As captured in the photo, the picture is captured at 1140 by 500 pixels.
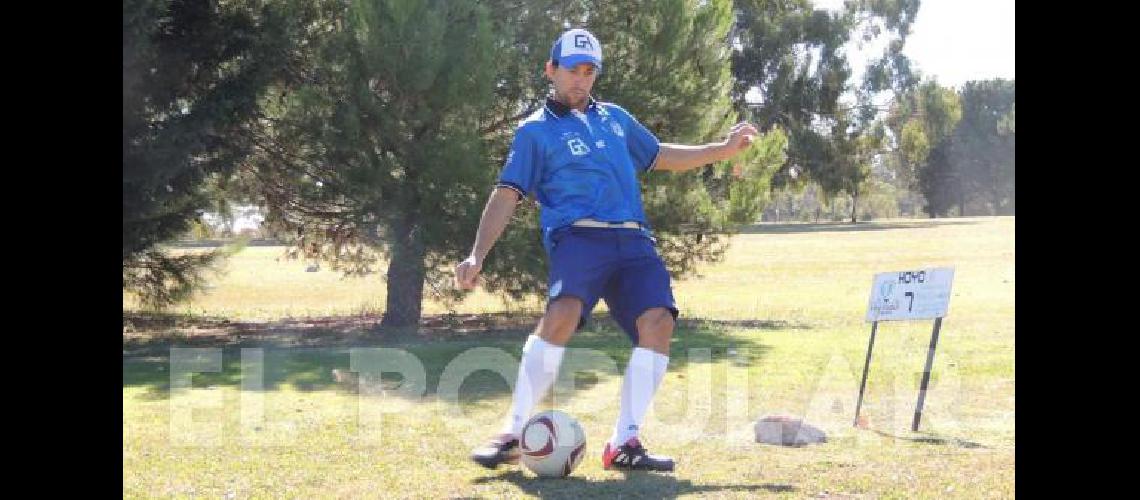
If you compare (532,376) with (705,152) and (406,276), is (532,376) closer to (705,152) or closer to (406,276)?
(705,152)

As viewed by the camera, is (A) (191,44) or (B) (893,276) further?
(A) (191,44)

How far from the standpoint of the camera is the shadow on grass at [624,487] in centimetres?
544

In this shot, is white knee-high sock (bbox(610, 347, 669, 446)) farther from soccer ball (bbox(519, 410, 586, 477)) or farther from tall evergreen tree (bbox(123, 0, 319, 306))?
tall evergreen tree (bbox(123, 0, 319, 306))

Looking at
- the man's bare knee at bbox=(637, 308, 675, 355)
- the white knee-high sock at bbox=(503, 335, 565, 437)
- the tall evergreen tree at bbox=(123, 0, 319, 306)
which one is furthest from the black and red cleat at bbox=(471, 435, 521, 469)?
the tall evergreen tree at bbox=(123, 0, 319, 306)

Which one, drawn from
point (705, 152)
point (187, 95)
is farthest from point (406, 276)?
point (705, 152)

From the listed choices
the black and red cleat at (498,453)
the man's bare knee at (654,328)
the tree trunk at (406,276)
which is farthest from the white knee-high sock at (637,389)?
the tree trunk at (406,276)

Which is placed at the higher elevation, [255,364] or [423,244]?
[423,244]

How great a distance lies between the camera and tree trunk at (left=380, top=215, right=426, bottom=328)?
14.6 meters

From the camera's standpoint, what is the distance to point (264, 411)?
8711mm

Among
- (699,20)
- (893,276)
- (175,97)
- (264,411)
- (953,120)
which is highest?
(953,120)

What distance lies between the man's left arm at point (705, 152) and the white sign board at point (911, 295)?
6.08ft

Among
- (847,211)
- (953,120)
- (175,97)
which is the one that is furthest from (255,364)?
(847,211)

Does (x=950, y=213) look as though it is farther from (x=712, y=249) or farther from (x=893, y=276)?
(x=893, y=276)

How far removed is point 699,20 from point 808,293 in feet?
32.4
